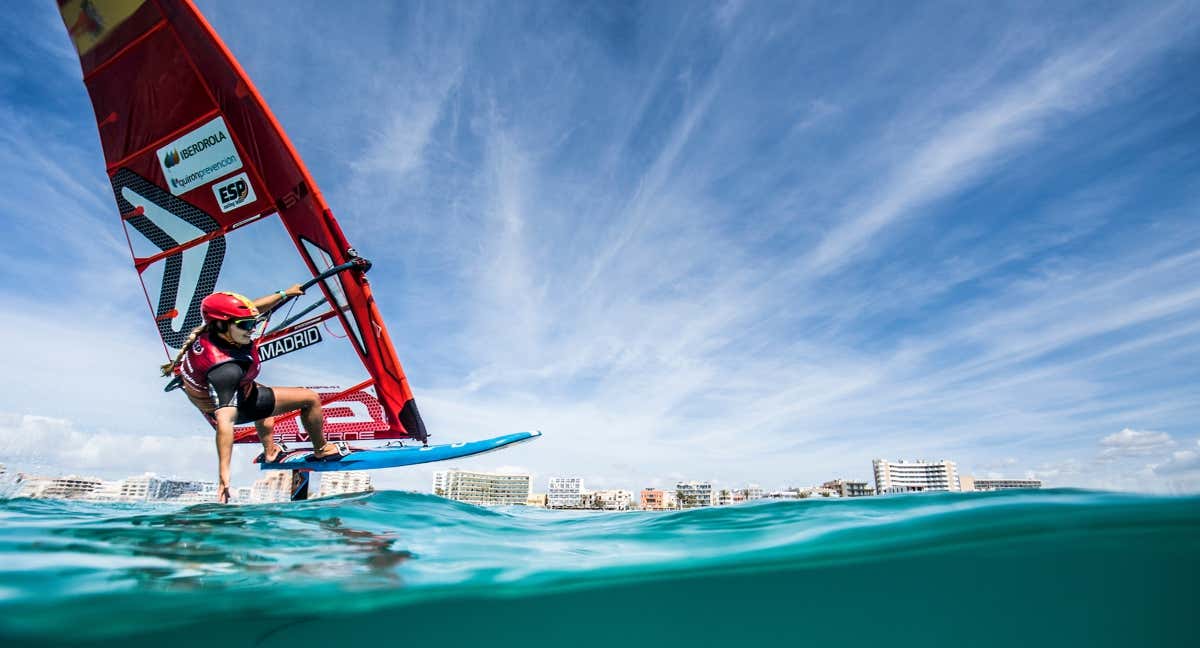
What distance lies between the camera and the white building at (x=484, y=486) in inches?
4609

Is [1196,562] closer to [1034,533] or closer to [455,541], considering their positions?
[1034,533]

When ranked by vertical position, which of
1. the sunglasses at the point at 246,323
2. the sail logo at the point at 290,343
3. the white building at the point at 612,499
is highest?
the sail logo at the point at 290,343

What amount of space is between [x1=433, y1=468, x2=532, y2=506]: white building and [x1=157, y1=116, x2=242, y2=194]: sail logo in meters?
115

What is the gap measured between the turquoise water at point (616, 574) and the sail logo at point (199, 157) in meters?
5.32

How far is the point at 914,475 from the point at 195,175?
184 metres

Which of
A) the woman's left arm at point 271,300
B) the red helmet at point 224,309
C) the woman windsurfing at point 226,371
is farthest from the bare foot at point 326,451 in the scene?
the red helmet at point 224,309

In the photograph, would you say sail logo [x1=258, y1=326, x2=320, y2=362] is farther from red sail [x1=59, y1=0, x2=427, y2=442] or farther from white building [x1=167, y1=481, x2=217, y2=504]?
white building [x1=167, y1=481, x2=217, y2=504]

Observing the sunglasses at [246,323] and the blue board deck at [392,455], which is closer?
the sunglasses at [246,323]

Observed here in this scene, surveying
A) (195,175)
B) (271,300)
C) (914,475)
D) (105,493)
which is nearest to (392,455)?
(271,300)

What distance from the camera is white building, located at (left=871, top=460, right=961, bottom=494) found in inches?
5881

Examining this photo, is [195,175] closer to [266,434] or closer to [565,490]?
[266,434]

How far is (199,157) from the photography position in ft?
28.0

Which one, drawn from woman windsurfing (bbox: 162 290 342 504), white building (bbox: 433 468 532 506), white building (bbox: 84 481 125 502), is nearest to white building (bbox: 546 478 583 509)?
white building (bbox: 433 468 532 506)

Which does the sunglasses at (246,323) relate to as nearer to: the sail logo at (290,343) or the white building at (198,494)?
the white building at (198,494)
